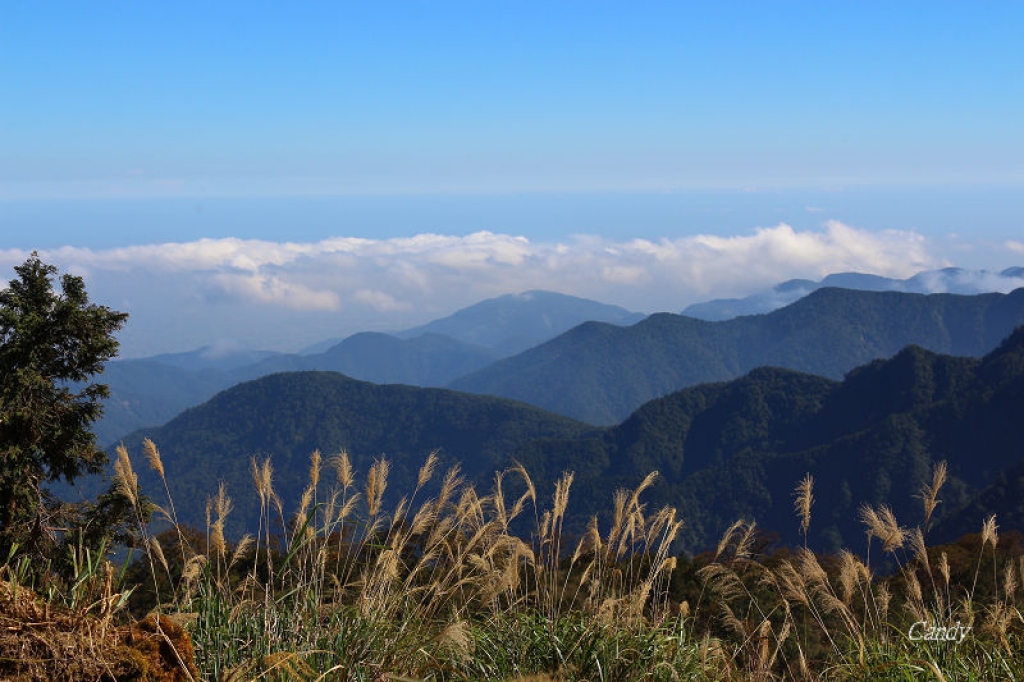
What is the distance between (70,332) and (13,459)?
8.05 ft

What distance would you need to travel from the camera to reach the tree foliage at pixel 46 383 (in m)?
14.9

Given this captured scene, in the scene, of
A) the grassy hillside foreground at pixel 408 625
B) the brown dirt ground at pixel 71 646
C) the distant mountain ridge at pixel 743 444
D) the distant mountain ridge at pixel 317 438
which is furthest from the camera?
the distant mountain ridge at pixel 317 438

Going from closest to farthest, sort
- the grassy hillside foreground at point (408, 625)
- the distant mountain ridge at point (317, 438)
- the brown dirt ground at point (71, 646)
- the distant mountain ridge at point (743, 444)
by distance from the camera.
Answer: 1. the brown dirt ground at point (71, 646)
2. the grassy hillside foreground at point (408, 625)
3. the distant mountain ridge at point (743, 444)
4. the distant mountain ridge at point (317, 438)

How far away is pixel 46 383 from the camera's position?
15609 mm

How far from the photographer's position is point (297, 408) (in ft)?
656

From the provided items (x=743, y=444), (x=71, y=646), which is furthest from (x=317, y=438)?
(x=71, y=646)

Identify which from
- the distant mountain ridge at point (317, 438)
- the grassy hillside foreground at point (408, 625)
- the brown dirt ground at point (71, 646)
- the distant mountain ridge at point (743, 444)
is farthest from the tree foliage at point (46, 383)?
the distant mountain ridge at point (317, 438)

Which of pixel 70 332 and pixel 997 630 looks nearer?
pixel 997 630

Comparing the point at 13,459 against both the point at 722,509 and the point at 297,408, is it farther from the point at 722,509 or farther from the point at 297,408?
the point at 297,408

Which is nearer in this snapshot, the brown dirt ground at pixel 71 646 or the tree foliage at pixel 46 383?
the brown dirt ground at pixel 71 646

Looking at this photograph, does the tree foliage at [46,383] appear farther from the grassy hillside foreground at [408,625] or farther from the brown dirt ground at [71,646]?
the brown dirt ground at [71,646]

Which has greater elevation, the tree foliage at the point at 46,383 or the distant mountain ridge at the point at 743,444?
the tree foliage at the point at 46,383

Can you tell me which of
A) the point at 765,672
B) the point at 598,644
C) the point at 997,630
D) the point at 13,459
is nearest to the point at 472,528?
the point at 598,644

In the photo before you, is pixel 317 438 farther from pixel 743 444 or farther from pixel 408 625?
pixel 408 625
